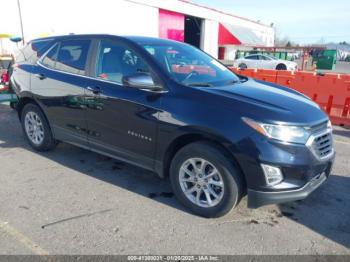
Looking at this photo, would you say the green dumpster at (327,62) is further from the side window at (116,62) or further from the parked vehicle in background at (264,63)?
the side window at (116,62)

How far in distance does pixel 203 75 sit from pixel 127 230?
1954 millimetres

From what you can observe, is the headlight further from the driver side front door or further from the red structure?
the red structure

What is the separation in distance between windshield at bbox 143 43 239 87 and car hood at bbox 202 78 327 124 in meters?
0.28

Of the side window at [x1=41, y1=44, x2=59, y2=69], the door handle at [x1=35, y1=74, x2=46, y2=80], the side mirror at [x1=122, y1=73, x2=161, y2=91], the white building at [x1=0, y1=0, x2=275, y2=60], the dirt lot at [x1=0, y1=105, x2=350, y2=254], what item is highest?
the white building at [x1=0, y1=0, x2=275, y2=60]

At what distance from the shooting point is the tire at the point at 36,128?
515 cm

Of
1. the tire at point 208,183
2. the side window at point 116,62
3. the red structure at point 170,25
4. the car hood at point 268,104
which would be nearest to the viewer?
the car hood at point 268,104

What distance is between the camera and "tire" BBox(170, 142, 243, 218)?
10.6ft

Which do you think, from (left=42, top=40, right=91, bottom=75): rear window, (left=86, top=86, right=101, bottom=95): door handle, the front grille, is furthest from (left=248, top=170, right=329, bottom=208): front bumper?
(left=42, top=40, right=91, bottom=75): rear window

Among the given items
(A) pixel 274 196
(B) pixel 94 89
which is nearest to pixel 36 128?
(B) pixel 94 89

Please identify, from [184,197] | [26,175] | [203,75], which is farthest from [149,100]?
[26,175]

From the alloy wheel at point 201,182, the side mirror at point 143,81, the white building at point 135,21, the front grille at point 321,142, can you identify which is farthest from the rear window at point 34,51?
the white building at point 135,21

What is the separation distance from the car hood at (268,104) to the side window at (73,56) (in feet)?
6.15

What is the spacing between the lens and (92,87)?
4.20 m

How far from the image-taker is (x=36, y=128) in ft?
17.5
